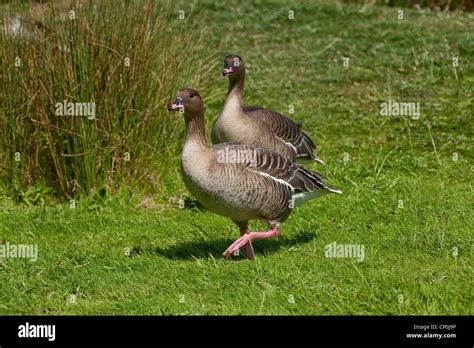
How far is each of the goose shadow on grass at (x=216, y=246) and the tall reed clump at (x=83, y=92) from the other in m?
1.69

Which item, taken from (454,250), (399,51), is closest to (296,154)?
(454,250)

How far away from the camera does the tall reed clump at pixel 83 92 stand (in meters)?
9.66

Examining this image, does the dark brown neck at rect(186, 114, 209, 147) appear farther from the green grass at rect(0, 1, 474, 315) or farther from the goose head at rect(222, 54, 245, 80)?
the goose head at rect(222, 54, 245, 80)

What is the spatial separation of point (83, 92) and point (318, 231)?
291 cm

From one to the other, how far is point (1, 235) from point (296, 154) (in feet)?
11.3

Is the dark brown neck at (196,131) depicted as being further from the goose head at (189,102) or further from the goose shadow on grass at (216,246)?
the goose shadow on grass at (216,246)

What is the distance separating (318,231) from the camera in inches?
352

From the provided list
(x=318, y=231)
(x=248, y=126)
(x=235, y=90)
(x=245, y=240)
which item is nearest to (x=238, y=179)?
(x=245, y=240)

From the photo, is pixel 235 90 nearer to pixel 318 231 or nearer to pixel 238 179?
pixel 318 231

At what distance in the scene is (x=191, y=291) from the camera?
7.38 m

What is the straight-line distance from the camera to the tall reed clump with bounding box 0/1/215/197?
966 cm

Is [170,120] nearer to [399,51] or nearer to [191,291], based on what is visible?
[191,291]

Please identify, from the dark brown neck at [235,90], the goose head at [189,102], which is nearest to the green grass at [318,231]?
the dark brown neck at [235,90]

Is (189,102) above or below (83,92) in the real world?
above
